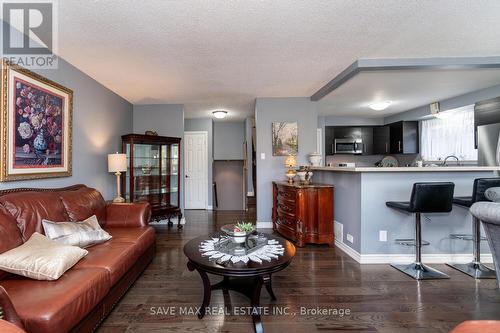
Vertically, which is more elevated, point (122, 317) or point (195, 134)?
point (195, 134)

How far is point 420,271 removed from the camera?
2.66m

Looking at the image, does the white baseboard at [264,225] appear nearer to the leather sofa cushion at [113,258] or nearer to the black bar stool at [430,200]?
the black bar stool at [430,200]

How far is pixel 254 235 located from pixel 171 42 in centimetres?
208

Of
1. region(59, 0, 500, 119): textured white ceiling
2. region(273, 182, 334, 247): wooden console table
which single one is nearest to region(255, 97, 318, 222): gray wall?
region(59, 0, 500, 119): textured white ceiling

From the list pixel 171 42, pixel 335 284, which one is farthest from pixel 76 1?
pixel 335 284

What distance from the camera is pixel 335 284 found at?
2465 mm

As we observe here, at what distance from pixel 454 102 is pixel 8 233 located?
6327mm

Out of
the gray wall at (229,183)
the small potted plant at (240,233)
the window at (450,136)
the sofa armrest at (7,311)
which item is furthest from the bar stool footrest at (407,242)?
the gray wall at (229,183)

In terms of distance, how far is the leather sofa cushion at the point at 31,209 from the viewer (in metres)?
1.97

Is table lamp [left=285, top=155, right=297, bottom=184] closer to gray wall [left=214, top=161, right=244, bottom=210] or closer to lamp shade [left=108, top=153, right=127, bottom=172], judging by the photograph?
lamp shade [left=108, top=153, right=127, bottom=172]

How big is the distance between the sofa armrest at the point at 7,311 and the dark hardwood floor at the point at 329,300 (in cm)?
73

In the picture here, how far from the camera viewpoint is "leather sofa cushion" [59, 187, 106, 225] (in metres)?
2.51

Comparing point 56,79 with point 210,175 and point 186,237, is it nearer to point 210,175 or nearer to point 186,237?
point 186,237

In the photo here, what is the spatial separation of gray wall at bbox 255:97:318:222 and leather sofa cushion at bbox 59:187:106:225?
8.58ft
